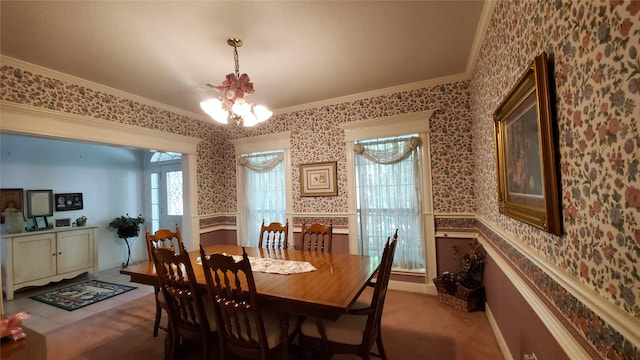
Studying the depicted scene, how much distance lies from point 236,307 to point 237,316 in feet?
0.43

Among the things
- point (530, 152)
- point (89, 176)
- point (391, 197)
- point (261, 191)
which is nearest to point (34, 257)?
point (89, 176)

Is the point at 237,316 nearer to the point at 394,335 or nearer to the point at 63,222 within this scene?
the point at 394,335

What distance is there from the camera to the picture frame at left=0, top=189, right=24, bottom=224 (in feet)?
12.5

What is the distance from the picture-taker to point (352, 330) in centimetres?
166

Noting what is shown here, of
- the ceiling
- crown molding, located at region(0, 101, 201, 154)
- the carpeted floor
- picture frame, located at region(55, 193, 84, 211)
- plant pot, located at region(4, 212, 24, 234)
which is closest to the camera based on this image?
the ceiling

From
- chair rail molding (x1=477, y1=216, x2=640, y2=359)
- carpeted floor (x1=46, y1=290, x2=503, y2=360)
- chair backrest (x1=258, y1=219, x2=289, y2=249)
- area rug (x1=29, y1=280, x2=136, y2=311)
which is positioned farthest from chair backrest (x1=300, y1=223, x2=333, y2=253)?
area rug (x1=29, y1=280, x2=136, y2=311)

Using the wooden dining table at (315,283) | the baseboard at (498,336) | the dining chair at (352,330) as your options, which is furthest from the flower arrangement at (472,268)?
the dining chair at (352,330)

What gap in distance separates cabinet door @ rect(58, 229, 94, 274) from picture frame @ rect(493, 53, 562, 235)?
5762mm

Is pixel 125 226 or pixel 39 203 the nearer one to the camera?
pixel 39 203

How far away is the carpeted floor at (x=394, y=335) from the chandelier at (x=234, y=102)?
204 cm

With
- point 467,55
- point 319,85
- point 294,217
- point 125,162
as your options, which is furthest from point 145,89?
point 467,55

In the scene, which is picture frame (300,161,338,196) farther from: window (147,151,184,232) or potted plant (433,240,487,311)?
window (147,151,184,232)

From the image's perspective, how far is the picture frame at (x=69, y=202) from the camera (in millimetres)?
4387

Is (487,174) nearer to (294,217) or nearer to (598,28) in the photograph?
(598,28)
